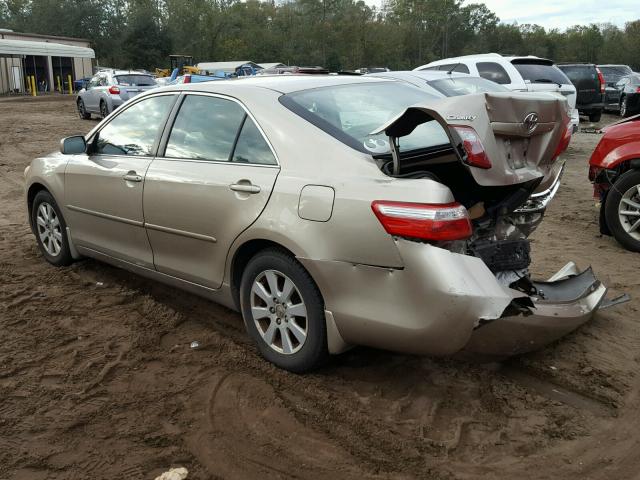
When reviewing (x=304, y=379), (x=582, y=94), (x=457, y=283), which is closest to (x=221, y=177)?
(x=304, y=379)

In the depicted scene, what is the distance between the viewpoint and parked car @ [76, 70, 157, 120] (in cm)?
1915

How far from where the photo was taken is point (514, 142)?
129 inches

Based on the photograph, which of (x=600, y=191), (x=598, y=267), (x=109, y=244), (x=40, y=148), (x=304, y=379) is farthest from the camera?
(x=40, y=148)

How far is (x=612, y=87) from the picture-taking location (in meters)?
21.3

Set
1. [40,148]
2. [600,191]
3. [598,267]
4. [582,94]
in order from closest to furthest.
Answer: [598,267] → [600,191] → [40,148] → [582,94]

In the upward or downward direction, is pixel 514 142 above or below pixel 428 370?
above

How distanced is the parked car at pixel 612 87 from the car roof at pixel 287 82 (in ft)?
61.8

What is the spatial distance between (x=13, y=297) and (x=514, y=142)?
396 centimetres

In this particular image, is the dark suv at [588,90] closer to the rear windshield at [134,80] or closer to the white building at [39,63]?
the rear windshield at [134,80]

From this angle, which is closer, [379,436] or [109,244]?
[379,436]

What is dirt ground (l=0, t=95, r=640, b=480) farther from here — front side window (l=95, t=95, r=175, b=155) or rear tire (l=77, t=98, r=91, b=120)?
rear tire (l=77, t=98, r=91, b=120)

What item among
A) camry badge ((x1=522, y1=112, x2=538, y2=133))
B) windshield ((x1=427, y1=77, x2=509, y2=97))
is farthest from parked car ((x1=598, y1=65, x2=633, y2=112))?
camry badge ((x1=522, y1=112, x2=538, y2=133))

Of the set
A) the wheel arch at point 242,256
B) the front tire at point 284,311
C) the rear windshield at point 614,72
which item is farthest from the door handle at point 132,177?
the rear windshield at point 614,72

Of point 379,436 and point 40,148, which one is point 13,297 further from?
point 40,148
